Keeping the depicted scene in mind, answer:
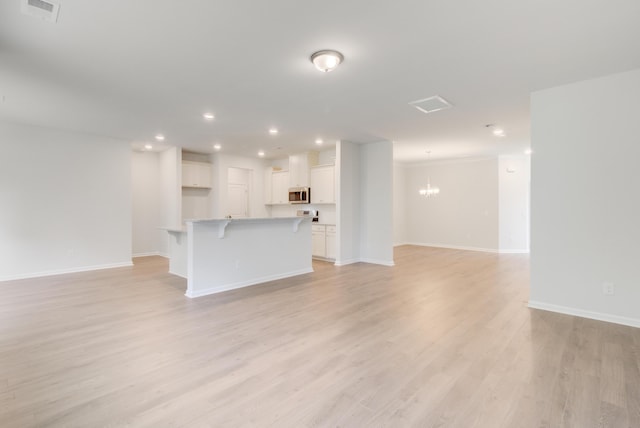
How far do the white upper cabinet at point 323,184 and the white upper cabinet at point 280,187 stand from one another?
3.62ft

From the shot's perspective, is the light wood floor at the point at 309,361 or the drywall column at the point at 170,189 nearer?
the light wood floor at the point at 309,361

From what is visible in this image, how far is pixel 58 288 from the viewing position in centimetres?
488

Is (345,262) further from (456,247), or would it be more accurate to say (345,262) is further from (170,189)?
(170,189)

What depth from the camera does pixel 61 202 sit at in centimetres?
596

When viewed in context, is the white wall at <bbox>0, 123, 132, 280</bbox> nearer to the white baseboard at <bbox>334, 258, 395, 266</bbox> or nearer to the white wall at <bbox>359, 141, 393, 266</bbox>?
the white baseboard at <bbox>334, 258, 395, 266</bbox>

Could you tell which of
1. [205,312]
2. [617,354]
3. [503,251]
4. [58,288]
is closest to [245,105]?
[205,312]

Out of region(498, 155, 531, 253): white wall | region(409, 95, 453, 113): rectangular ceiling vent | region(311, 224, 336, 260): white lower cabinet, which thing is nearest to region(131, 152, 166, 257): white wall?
region(311, 224, 336, 260): white lower cabinet

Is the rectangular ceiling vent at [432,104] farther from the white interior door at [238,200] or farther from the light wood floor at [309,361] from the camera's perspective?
the white interior door at [238,200]

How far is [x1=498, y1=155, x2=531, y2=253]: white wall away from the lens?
29.1 ft

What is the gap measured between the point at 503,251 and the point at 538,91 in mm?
6171

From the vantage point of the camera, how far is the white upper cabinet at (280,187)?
8719 millimetres

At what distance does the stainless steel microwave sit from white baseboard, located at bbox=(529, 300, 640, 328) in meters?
5.21

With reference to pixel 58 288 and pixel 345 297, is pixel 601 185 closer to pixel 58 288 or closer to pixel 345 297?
pixel 345 297

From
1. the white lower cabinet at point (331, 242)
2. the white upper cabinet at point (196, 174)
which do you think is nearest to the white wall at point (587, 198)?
the white lower cabinet at point (331, 242)
